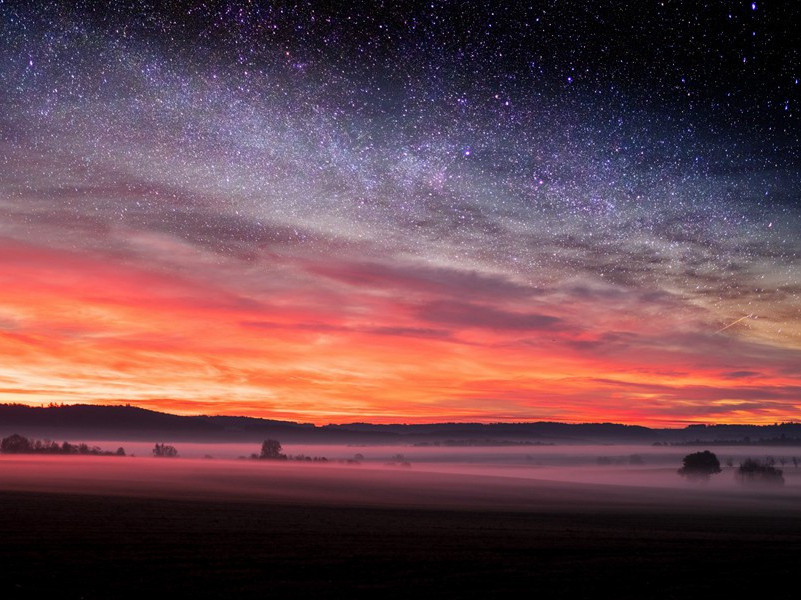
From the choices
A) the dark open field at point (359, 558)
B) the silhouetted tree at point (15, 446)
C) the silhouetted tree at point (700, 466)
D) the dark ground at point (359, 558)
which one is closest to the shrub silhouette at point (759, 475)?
the silhouetted tree at point (700, 466)

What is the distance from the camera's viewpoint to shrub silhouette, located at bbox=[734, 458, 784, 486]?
149m

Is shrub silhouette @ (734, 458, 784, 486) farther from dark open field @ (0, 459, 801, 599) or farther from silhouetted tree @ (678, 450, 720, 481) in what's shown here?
dark open field @ (0, 459, 801, 599)

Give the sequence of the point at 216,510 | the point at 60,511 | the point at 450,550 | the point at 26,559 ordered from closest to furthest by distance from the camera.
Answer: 1. the point at 26,559
2. the point at 450,550
3. the point at 60,511
4. the point at 216,510

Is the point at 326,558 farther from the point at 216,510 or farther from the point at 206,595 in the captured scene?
the point at 216,510

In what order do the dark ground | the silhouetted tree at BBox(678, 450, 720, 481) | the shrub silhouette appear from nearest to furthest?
the dark ground < the shrub silhouette < the silhouetted tree at BBox(678, 450, 720, 481)

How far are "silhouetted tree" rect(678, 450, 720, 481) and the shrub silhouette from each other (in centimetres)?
580

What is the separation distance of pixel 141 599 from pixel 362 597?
15.8 ft

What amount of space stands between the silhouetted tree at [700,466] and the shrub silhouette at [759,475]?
5800 millimetres

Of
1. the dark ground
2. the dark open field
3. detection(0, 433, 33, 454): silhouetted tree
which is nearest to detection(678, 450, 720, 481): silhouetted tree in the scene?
the dark ground

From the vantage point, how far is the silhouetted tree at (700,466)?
16175cm

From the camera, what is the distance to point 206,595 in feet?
50.3

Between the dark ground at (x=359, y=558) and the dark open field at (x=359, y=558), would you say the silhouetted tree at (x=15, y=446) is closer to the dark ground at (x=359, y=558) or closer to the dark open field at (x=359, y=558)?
the dark ground at (x=359, y=558)

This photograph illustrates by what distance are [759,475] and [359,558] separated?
162598 millimetres

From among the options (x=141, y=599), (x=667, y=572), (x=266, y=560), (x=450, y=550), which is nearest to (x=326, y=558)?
(x=266, y=560)
